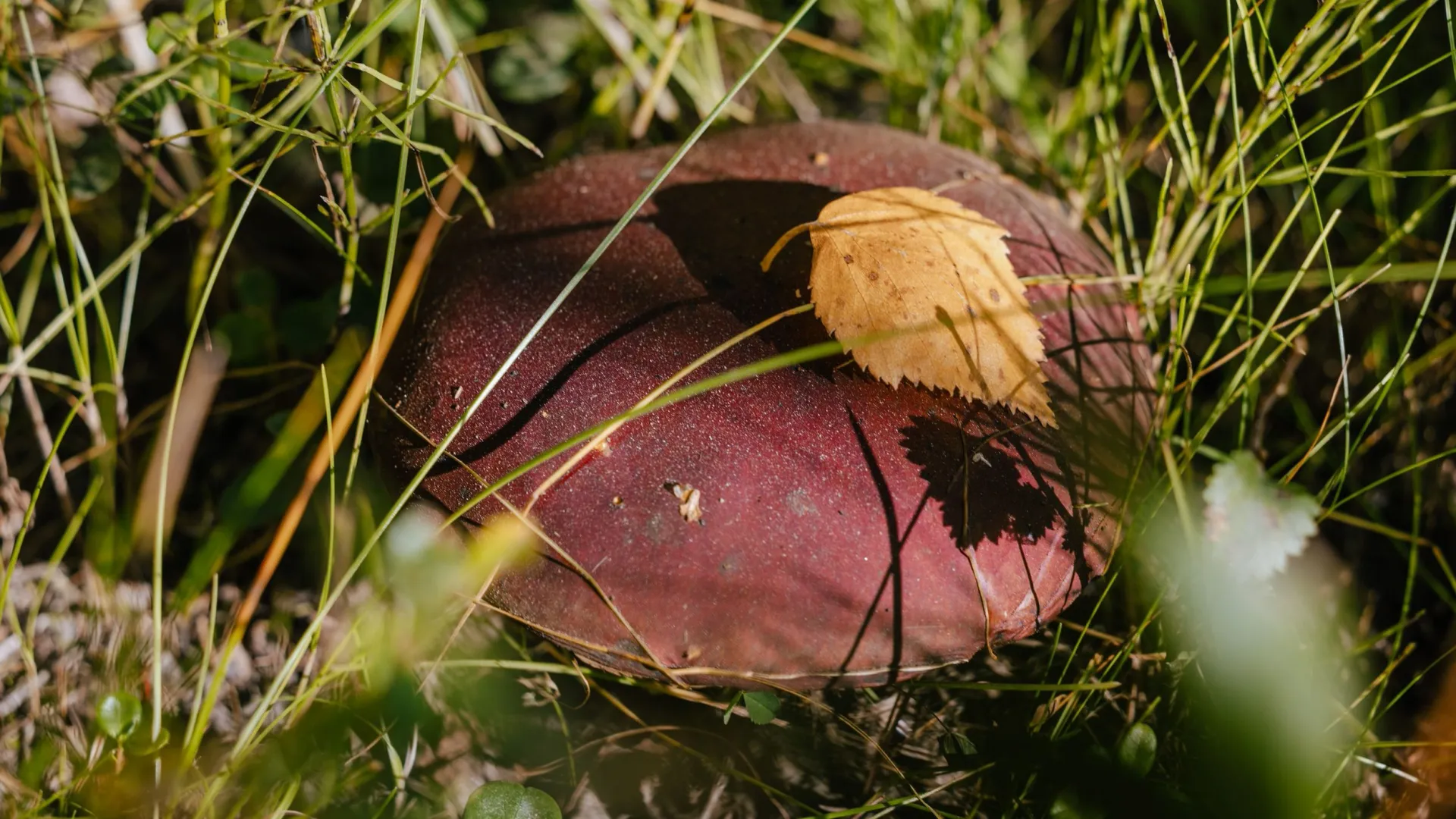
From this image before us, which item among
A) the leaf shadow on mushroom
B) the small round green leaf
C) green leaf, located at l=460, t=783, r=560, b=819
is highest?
the leaf shadow on mushroom

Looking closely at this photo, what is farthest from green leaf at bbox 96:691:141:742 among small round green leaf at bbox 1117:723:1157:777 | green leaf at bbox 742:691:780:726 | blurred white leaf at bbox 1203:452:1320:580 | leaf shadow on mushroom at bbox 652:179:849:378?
blurred white leaf at bbox 1203:452:1320:580

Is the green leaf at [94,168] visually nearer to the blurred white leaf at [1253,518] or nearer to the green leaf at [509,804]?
the green leaf at [509,804]

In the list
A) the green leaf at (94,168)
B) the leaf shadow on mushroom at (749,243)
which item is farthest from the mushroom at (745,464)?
the green leaf at (94,168)

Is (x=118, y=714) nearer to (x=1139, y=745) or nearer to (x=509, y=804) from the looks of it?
(x=509, y=804)

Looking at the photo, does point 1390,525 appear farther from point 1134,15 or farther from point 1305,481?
point 1134,15

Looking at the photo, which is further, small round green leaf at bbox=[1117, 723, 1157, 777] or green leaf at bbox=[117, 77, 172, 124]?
green leaf at bbox=[117, 77, 172, 124]

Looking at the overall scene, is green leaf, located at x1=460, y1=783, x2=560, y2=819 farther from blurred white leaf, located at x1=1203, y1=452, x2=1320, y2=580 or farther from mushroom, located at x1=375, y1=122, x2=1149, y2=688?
blurred white leaf, located at x1=1203, y1=452, x2=1320, y2=580

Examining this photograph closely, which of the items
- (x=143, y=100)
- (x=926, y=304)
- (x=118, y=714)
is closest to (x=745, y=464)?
(x=926, y=304)
